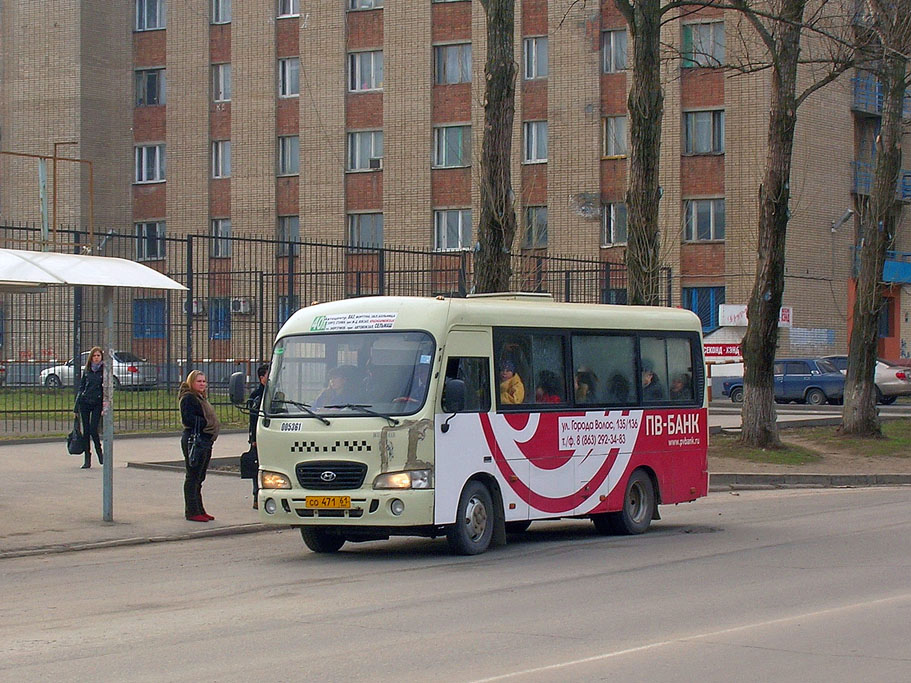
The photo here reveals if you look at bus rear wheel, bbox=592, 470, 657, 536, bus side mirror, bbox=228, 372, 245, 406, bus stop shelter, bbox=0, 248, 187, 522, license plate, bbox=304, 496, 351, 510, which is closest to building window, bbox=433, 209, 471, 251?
bus stop shelter, bbox=0, 248, 187, 522

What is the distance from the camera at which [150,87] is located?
5291 centimetres

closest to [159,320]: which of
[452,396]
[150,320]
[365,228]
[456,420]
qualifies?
[150,320]

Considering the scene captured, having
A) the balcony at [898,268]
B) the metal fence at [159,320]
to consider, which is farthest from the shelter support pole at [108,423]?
the balcony at [898,268]

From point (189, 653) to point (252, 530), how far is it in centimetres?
759

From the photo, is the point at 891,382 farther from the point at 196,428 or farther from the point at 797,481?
the point at 196,428

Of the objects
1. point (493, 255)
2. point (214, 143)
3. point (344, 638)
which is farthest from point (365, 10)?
point (344, 638)

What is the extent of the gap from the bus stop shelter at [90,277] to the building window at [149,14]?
39.5 m

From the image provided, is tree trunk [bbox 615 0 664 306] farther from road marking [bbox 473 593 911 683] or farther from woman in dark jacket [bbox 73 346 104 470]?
road marking [bbox 473 593 911 683]

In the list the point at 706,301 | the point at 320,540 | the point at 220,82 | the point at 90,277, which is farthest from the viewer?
the point at 220,82

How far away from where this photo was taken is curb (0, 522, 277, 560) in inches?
541

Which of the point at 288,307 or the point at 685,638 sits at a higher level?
the point at 288,307

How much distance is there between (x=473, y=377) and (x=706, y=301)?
1310 inches

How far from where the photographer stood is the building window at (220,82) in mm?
51375

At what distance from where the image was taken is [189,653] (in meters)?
8.23
